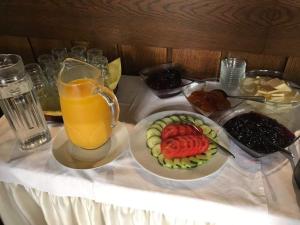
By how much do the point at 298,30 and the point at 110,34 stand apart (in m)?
0.62

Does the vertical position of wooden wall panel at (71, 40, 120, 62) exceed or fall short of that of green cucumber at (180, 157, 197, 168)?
it exceeds it

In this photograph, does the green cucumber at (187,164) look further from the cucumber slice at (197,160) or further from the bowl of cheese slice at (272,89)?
the bowl of cheese slice at (272,89)

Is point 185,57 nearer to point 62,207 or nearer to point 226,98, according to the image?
point 226,98

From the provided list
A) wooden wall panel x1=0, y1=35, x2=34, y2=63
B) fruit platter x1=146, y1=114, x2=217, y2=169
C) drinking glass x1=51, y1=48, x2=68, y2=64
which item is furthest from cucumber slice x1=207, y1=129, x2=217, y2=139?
wooden wall panel x1=0, y1=35, x2=34, y2=63

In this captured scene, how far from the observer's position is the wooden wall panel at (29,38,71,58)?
1.02 metres

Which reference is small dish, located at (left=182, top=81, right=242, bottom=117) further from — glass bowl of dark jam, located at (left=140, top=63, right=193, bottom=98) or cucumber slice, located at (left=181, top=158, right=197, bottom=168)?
cucumber slice, located at (left=181, top=158, right=197, bottom=168)

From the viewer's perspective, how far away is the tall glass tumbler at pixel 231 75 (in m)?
0.88

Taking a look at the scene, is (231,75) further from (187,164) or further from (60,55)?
(60,55)

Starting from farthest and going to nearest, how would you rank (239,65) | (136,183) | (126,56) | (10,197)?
(126,56) → (239,65) → (10,197) → (136,183)

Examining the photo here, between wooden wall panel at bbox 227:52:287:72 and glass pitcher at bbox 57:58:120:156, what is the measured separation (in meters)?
0.53

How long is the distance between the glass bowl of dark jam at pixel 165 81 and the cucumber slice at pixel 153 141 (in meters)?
0.22

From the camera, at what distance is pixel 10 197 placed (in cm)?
75

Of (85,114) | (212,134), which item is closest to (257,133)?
(212,134)

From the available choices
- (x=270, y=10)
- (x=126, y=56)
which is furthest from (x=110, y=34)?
(x=270, y=10)
